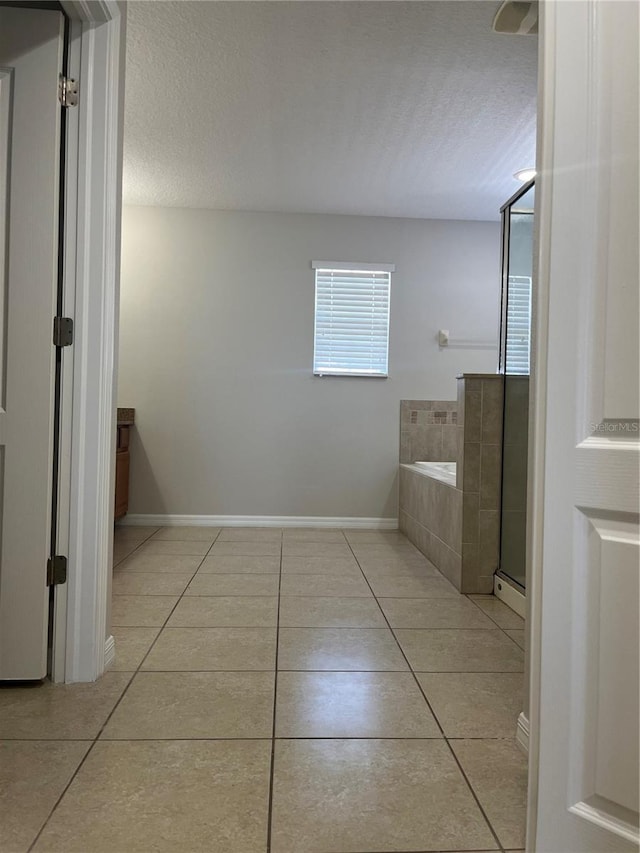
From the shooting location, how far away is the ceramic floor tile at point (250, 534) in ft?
13.8

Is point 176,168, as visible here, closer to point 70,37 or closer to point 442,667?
point 70,37

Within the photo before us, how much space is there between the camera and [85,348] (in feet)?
5.98

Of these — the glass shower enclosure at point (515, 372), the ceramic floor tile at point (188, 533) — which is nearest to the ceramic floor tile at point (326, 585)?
the glass shower enclosure at point (515, 372)

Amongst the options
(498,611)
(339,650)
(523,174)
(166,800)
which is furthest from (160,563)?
(523,174)

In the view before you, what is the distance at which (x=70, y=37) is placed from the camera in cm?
181

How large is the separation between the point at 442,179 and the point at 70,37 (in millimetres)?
2737

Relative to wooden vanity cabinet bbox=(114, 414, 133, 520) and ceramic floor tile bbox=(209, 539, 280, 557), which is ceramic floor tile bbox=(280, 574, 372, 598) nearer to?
ceramic floor tile bbox=(209, 539, 280, 557)

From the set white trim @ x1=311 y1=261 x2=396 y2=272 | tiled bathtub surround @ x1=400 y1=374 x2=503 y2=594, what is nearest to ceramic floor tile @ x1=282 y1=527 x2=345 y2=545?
tiled bathtub surround @ x1=400 y1=374 x2=503 y2=594

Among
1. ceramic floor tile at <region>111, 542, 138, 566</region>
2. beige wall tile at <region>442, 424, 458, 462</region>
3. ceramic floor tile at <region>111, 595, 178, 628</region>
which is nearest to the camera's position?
ceramic floor tile at <region>111, 595, 178, 628</region>

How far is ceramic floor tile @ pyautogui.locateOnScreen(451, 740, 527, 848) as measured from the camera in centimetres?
120

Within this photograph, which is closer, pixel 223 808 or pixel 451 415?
pixel 223 808

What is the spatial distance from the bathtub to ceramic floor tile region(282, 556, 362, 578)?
2.40 feet

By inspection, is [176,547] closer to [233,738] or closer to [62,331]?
[62,331]

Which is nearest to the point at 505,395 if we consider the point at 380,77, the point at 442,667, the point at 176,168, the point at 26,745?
the point at 442,667
